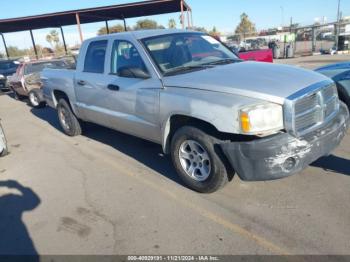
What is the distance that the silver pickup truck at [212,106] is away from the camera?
324 cm

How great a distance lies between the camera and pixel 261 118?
3207mm

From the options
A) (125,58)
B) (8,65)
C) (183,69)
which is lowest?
(8,65)

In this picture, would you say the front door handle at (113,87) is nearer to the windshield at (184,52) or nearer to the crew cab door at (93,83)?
the crew cab door at (93,83)

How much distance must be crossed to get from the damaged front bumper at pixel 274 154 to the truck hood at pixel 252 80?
16.7 inches

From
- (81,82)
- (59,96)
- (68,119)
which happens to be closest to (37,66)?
(59,96)

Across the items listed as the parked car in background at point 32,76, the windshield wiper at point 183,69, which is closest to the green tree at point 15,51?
the parked car in background at point 32,76

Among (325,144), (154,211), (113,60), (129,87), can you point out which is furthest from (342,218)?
(113,60)

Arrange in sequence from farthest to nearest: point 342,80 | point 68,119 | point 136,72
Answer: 1. point 68,119
2. point 342,80
3. point 136,72

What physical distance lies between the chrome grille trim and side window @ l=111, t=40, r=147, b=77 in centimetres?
195

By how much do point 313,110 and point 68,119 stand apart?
5.12 metres

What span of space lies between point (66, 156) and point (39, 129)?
8.93ft

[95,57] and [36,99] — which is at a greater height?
[95,57]

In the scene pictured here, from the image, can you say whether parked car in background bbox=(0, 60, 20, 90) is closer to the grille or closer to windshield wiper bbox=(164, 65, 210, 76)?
windshield wiper bbox=(164, 65, 210, 76)

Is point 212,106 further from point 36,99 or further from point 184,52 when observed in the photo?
point 36,99
